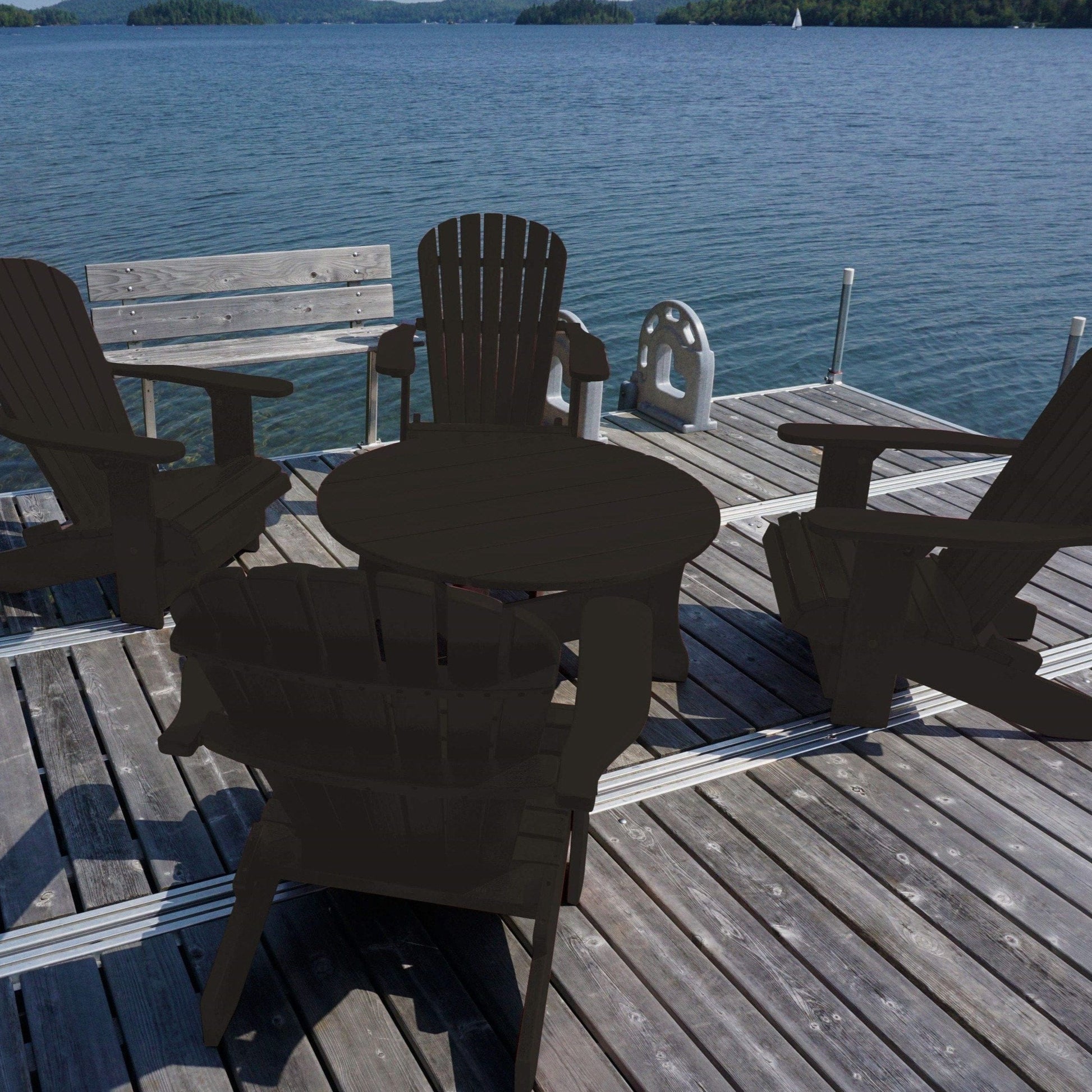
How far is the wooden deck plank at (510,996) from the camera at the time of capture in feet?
5.82

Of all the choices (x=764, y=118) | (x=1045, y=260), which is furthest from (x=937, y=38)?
(x=1045, y=260)

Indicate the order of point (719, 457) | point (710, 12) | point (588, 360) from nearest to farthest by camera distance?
point (588, 360), point (719, 457), point (710, 12)

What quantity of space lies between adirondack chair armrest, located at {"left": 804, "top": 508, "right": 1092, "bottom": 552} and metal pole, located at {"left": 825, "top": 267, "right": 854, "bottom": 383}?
2968 millimetres

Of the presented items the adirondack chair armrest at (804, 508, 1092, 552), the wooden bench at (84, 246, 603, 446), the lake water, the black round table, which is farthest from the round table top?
the lake water

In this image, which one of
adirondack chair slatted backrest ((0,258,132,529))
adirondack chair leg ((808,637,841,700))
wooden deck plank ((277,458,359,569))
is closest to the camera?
adirondack chair leg ((808,637,841,700))

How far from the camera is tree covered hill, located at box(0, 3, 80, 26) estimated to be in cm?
11012

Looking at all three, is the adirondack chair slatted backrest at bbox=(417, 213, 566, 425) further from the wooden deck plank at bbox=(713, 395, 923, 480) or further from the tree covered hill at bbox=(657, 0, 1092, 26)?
the tree covered hill at bbox=(657, 0, 1092, 26)

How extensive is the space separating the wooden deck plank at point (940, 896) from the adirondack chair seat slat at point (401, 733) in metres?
0.72

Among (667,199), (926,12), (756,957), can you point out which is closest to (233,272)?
(756,957)

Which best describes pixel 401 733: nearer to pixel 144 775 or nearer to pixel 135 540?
pixel 144 775

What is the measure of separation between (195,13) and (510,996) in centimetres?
12074

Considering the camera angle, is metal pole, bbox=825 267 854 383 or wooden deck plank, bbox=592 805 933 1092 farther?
metal pole, bbox=825 267 854 383

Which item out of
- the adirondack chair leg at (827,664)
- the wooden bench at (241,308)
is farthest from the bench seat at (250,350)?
the adirondack chair leg at (827,664)

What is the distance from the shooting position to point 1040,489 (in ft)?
8.93
